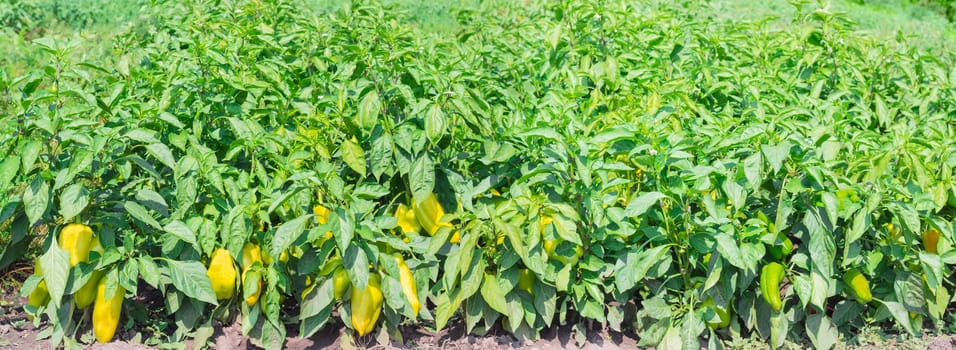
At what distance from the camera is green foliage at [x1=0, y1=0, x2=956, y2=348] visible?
9.19 feet

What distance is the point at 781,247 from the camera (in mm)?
2961

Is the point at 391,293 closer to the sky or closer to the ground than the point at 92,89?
closer to the ground

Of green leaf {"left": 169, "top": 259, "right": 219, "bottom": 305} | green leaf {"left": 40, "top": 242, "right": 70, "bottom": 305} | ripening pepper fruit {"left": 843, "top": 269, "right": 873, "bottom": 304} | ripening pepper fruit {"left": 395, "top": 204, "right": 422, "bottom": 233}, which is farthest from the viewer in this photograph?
ripening pepper fruit {"left": 395, "top": 204, "right": 422, "bottom": 233}

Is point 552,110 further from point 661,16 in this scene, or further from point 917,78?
point 917,78

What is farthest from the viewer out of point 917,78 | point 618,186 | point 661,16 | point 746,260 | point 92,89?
point 661,16

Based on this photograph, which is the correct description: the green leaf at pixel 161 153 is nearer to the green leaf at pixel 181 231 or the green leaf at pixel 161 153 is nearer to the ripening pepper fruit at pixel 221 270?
the green leaf at pixel 181 231

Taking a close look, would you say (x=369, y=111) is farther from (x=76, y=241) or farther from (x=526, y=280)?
(x=76, y=241)

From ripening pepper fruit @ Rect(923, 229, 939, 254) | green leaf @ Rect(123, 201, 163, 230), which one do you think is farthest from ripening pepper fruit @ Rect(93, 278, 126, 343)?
ripening pepper fruit @ Rect(923, 229, 939, 254)

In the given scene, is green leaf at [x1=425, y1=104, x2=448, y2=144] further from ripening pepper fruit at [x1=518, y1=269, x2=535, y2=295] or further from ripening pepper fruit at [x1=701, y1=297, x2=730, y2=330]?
ripening pepper fruit at [x1=701, y1=297, x2=730, y2=330]

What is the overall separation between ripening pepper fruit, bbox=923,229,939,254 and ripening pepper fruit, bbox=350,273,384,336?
1983mm

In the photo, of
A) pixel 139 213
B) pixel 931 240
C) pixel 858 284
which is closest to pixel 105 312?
pixel 139 213

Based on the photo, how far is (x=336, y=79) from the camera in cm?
345

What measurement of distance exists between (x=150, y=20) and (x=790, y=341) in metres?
5.46

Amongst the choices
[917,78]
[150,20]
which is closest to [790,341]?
[917,78]
